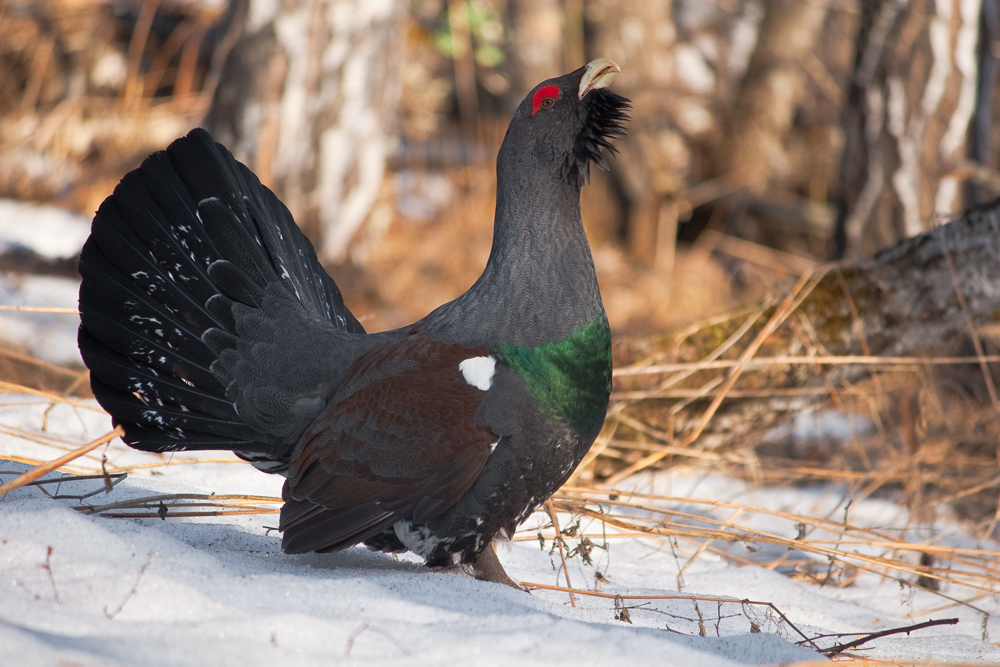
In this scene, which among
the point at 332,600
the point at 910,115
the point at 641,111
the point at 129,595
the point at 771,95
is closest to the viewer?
the point at 129,595

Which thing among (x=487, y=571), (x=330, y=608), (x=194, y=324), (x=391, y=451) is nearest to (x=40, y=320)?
(x=194, y=324)

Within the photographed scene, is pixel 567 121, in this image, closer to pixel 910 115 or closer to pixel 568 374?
pixel 568 374

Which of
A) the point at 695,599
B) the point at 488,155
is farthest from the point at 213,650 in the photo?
the point at 488,155

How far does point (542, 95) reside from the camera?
248 centimetres

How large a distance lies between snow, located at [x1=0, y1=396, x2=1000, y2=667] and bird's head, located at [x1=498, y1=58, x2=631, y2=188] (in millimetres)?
1264

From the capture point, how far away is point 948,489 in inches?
157

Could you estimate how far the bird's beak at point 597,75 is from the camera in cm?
246

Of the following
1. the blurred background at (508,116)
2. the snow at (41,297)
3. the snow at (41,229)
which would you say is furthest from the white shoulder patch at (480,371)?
the snow at (41,229)

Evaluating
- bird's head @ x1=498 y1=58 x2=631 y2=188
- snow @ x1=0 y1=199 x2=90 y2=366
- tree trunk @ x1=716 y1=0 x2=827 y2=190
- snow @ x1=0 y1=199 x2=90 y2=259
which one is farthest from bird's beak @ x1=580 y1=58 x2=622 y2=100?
tree trunk @ x1=716 y1=0 x2=827 y2=190

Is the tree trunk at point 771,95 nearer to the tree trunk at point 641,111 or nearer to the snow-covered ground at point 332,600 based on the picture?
the tree trunk at point 641,111

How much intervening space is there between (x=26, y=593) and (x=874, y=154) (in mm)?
5208

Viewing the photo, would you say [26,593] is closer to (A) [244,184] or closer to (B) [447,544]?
(B) [447,544]

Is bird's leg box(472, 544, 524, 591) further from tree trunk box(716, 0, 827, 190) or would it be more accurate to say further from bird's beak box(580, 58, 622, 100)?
tree trunk box(716, 0, 827, 190)

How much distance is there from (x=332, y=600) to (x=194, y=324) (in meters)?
1.13
